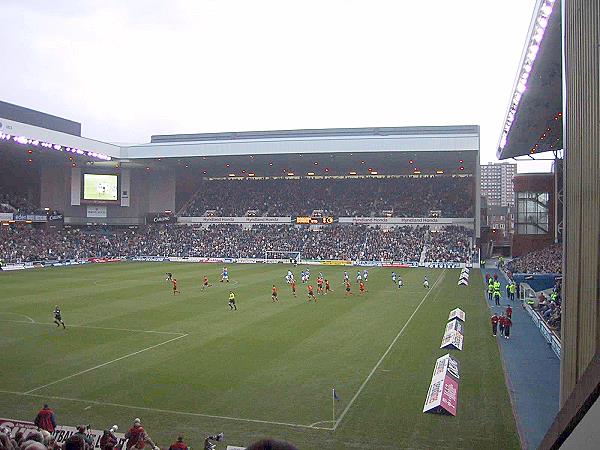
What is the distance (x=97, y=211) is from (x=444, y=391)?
67456 mm

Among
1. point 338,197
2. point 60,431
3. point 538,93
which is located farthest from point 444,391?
point 338,197

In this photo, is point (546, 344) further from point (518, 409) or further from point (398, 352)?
point (518, 409)

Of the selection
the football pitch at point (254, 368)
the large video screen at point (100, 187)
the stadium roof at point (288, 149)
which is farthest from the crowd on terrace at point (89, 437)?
the large video screen at point (100, 187)

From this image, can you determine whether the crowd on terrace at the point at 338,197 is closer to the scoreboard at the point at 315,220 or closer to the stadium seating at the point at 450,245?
the scoreboard at the point at 315,220

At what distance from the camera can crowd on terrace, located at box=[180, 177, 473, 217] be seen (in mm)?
76312

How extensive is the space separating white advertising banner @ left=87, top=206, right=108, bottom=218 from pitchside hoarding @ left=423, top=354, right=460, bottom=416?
65147 mm

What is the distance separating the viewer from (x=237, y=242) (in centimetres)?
7425

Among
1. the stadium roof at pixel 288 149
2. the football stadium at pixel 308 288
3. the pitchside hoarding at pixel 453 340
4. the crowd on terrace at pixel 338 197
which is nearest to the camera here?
the football stadium at pixel 308 288

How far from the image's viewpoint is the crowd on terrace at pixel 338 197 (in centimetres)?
7631

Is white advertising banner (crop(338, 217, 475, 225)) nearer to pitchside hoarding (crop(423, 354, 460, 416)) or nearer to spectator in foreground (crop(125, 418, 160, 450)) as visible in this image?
pitchside hoarding (crop(423, 354, 460, 416))

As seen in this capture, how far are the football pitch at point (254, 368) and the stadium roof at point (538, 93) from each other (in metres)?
13.1

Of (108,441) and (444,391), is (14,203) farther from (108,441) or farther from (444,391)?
(444,391)

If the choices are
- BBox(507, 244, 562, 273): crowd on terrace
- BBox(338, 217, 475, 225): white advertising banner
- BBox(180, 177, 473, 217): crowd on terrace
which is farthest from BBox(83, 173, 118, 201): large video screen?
BBox(507, 244, 562, 273): crowd on terrace

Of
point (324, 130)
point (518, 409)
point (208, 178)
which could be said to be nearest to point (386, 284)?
point (518, 409)
